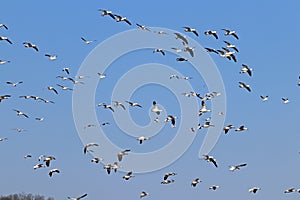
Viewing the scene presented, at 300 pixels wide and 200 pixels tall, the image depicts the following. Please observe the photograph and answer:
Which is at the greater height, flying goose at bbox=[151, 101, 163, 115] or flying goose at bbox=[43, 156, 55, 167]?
flying goose at bbox=[151, 101, 163, 115]

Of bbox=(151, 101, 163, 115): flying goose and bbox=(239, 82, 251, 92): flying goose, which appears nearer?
bbox=(151, 101, 163, 115): flying goose

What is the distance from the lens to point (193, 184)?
4797 cm

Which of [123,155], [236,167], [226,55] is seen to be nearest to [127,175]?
[123,155]

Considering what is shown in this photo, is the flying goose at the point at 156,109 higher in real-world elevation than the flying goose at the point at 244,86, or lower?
lower

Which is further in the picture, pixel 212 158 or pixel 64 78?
pixel 64 78

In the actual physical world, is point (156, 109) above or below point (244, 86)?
below

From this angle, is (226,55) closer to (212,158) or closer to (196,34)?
(196,34)

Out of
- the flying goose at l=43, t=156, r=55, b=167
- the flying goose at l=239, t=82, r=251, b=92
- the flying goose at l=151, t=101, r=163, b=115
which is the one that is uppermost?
the flying goose at l=239, t=82, r=251, b=92

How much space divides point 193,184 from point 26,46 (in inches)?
709

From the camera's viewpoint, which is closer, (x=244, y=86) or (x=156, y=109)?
(x=156, y=109)

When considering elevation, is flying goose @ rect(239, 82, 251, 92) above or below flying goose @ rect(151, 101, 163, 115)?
above

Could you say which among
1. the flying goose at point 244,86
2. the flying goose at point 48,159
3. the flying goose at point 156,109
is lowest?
the flying goose at point 48,159

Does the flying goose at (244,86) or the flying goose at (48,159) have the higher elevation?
the flying goose at (244,86)

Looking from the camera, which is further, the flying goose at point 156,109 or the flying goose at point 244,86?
the flying goose at point 244,86
